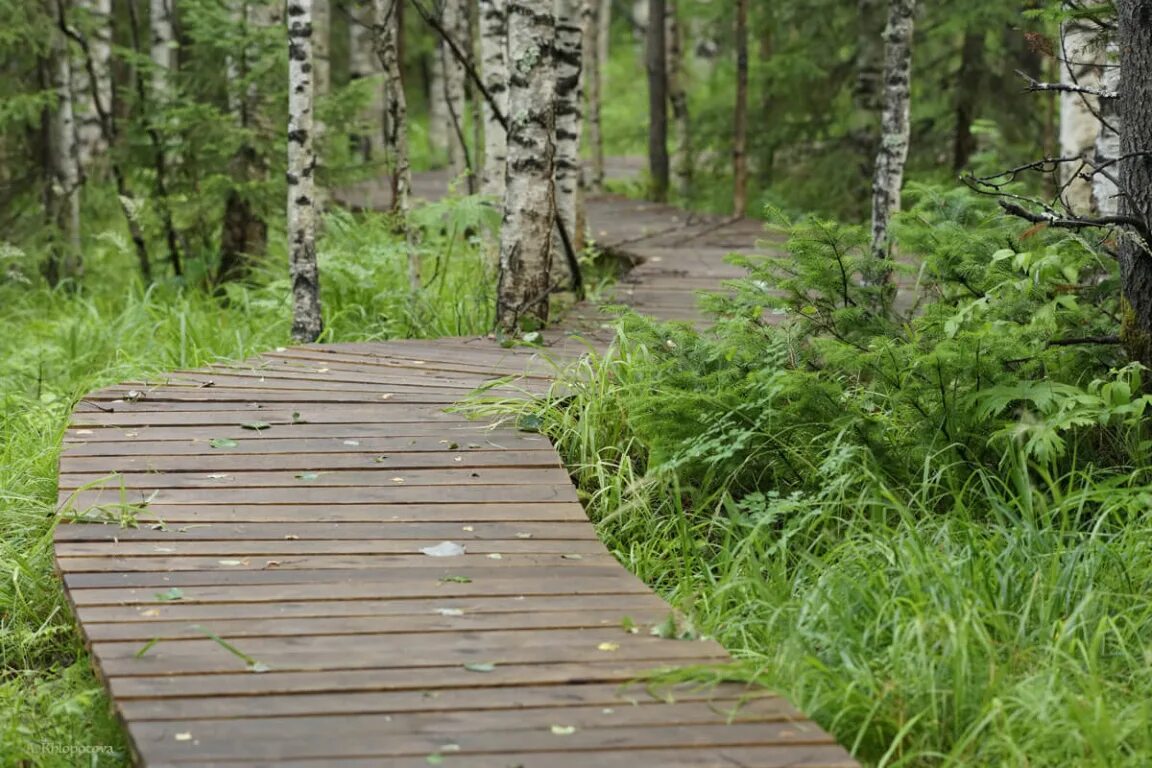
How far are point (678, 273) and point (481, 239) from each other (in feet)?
6.40

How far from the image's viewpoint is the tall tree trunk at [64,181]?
41.0ft

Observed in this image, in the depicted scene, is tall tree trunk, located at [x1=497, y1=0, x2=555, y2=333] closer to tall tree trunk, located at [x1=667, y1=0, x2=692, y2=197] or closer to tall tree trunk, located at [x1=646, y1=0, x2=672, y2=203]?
tall tree trunk, located at [x1=646, y1=0, x2=672, y2=203]

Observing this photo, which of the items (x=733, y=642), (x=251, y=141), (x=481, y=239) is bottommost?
(x=733, y=642)

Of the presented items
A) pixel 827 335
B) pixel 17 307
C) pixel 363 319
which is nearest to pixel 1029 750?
pixel 827 335

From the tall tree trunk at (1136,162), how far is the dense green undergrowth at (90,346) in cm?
453

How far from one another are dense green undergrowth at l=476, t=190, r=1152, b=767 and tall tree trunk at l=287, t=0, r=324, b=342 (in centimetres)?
270

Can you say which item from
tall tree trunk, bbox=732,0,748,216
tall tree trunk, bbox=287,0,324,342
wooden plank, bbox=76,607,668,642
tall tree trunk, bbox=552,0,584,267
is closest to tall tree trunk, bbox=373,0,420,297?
tall tree trunk, bbox=287,0,324,342

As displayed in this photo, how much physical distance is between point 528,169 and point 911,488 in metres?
3.71

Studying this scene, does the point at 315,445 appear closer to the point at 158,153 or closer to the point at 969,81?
the point at 158,153

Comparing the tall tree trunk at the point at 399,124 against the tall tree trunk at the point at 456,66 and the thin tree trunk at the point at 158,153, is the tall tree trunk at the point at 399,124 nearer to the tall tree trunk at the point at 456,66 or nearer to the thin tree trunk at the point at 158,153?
the thin tree trunk at the point at 158,153

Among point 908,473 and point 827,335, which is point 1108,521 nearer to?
point 908,473

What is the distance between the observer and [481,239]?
34.8ft

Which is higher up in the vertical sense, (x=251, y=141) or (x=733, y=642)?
(x=251, y=141)

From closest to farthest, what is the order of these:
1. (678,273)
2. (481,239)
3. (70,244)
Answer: (481,239)
(678,273)
(70,244)
